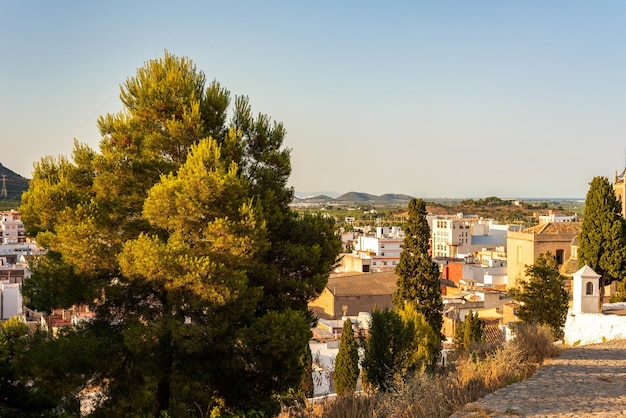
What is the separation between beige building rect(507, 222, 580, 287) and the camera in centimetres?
3362

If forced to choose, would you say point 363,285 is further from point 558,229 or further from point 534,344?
point 534,344

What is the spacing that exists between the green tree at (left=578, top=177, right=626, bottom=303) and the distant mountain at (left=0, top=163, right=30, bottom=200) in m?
87.6

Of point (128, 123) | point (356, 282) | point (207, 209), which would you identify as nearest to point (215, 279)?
point (207, 209)

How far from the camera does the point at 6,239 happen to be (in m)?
68.5

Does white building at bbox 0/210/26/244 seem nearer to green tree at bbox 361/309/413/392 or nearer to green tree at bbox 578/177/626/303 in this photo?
green tree at bbox 578/177/626/303

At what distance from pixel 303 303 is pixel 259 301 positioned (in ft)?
2.65

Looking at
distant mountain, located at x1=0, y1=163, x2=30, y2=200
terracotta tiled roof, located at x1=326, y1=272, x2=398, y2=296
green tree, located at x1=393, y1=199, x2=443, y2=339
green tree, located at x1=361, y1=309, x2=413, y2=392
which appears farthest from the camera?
distant mountain, located at x1=0, y1=163, x2=30, y2=200

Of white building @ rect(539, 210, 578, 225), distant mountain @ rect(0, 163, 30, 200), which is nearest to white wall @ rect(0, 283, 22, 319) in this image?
white building @ rect(539, 210, 578, 225)

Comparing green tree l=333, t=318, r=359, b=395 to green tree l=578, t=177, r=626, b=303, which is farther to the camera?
green tree l=578, t=177, r=626, b=303

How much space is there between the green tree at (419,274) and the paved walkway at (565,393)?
1028 centimetres

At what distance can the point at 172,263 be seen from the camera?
26.4 feet

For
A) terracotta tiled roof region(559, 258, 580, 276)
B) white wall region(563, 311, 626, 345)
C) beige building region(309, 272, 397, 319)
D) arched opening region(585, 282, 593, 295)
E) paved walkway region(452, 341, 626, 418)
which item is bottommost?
beige building region(309, 272, 397, 319)

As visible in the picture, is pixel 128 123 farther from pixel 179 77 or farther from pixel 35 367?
pixel 35 367

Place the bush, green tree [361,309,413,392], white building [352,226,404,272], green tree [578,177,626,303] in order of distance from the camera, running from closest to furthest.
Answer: the bush → green tree [361,309,413,392] → green tree [578,177,626,303] → white building [352,226,404,272]
